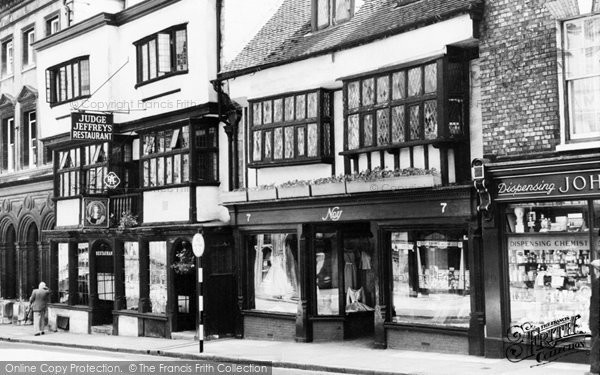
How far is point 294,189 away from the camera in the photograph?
2036 cm

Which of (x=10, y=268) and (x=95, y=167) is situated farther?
(x=10, y=268)

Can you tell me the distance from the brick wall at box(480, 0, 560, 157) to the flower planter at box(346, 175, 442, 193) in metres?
1.29

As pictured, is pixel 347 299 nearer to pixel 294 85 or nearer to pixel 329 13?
pixel 294 85

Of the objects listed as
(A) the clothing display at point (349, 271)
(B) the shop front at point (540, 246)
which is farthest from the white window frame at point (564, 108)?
(A) the clothing display at point (349, 271)

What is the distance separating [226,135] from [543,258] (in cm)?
1039

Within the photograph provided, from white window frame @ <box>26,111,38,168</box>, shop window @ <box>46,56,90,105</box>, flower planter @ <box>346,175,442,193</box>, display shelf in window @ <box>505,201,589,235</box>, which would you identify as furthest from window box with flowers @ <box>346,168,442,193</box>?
white window frame @ <box>26,111,38,168</box>

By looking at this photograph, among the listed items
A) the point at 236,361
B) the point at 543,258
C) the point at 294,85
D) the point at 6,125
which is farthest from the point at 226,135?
the point at 6,125

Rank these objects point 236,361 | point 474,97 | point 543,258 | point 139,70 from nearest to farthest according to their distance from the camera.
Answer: point 543,258
point 474,97
point 236,361
point 139,70

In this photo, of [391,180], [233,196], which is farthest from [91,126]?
[391,180]

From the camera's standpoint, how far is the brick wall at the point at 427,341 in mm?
16922

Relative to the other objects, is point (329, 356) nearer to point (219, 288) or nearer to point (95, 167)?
point (219, 288)

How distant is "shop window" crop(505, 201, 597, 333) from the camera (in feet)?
49.5

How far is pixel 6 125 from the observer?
35.7 metres

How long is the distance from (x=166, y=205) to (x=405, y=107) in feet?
30.3
